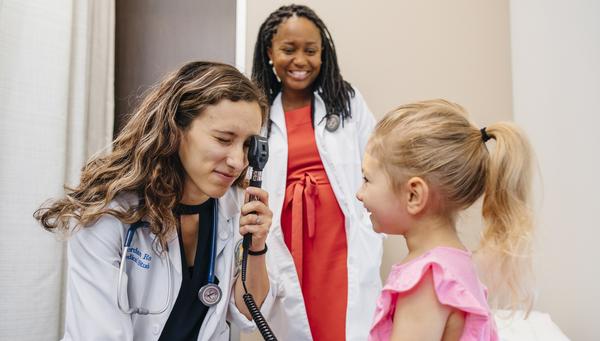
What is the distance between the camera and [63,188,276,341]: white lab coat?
85cm

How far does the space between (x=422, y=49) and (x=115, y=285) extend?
1.52 m

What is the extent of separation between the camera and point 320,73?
1.63 m

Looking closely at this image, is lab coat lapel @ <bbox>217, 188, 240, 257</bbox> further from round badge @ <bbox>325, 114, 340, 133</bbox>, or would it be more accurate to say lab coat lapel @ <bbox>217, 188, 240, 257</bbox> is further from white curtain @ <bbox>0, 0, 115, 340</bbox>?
white curtain @ <bbox>0, 0, 115, 340</bbox>

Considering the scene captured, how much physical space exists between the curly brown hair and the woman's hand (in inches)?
5.7

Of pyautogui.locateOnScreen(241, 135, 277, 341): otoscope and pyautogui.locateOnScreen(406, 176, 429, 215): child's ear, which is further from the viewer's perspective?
pyautogui.locateOnScreen(241, 135, 277, 341): otoscope

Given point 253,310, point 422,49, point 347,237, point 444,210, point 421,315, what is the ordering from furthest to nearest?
point 422,49 → point 347,237 → point 253,310 → point 444,210 → point 421,315

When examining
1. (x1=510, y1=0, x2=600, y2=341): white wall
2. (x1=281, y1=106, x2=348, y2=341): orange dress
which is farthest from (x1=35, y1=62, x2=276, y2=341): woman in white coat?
(x1=510, y1=0, x2=600, y2=341): white wall

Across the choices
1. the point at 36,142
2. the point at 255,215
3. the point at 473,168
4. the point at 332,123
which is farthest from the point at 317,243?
the point at 36,142

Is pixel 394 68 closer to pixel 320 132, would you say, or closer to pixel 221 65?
pixel 320 132

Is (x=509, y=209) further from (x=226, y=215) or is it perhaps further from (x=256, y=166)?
(x=226, y=215)

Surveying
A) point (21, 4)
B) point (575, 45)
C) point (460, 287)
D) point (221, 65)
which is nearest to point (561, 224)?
point (575, 45)

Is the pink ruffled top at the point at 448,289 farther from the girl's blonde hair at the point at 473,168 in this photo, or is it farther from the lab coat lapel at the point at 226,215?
the lab coat lapel at the point at 226,215

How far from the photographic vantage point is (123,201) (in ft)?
3.12

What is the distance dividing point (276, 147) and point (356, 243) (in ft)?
1.28
